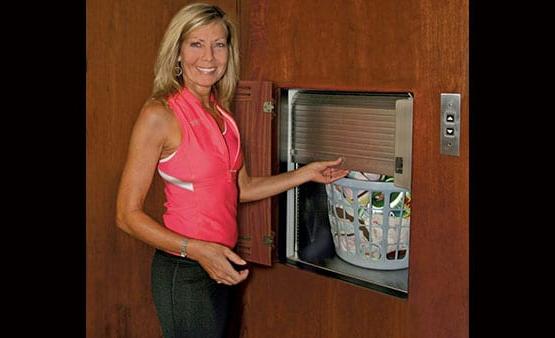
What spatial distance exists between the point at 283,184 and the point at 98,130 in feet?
2.43

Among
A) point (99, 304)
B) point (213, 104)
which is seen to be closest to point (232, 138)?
point (213, 104)

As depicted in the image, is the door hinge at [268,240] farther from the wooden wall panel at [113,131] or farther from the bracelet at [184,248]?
the bracelet at [184,248]

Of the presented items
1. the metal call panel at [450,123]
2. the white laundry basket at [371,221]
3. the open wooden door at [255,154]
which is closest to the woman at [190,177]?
the open wooden door at [255,154]

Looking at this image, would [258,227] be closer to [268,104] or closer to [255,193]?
[255,193]

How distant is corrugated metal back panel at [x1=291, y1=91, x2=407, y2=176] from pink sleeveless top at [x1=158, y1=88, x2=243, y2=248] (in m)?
0.41

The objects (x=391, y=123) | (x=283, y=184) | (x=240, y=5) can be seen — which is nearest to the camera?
(x=391, y=123)

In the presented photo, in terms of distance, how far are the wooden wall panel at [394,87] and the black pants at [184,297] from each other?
1.57 feet

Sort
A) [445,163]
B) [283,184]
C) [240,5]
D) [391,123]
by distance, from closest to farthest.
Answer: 1. [445,163]
2. [391,123]
3. [283,184]
4. [240,5]

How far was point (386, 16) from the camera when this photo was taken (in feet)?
9.02

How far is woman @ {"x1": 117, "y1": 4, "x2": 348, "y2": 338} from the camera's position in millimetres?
2686

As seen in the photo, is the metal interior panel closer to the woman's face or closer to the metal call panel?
the metal call panel

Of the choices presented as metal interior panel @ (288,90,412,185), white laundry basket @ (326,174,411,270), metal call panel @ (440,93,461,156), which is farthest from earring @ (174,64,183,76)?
metal call panel @ (440,93,461,156)

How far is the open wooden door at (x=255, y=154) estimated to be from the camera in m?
3.17

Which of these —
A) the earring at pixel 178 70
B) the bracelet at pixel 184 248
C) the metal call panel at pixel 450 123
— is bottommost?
the bracelet at pixel 184 248
